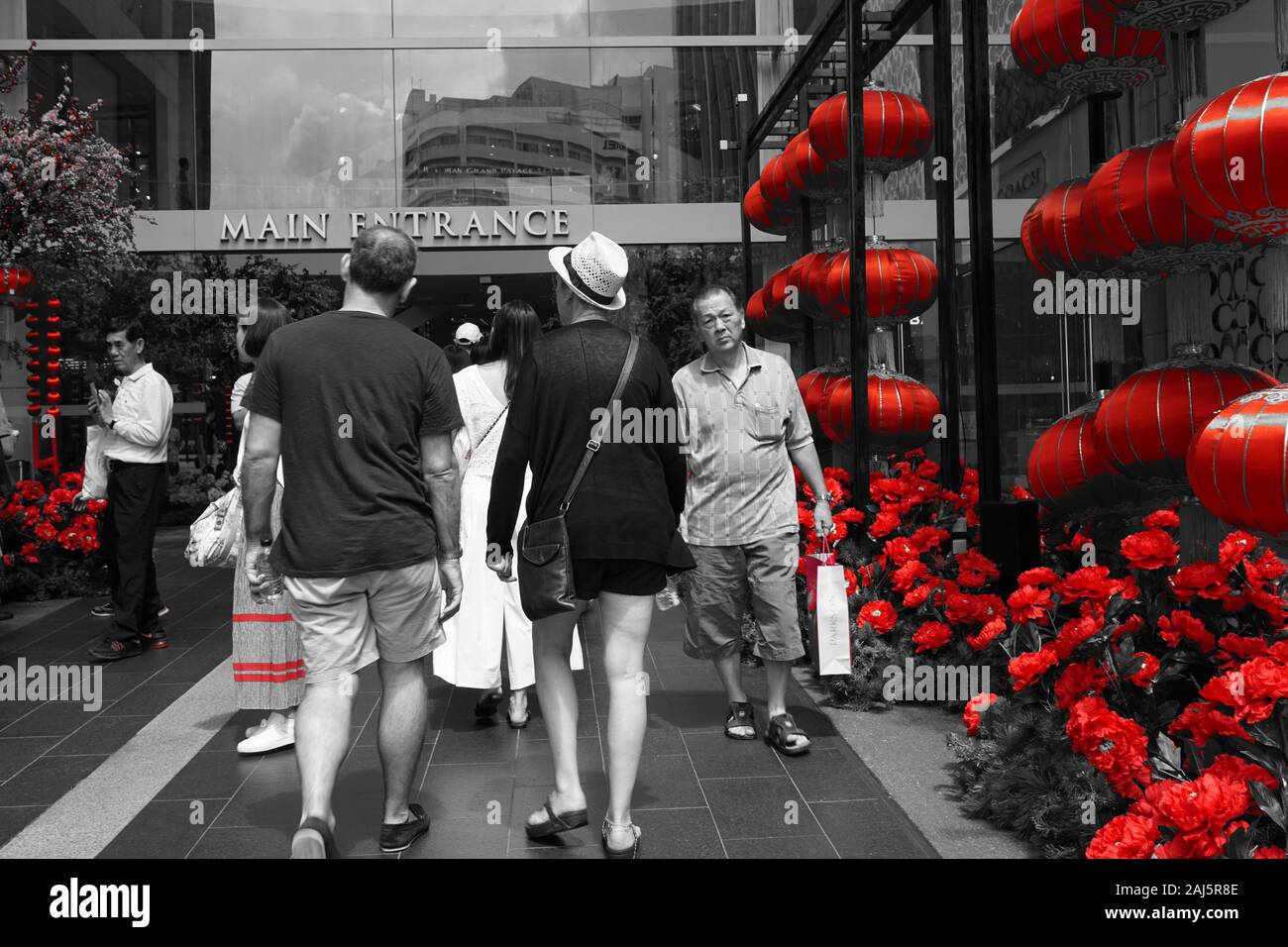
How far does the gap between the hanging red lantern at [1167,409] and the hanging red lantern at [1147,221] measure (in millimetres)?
345

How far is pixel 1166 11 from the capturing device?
387cm

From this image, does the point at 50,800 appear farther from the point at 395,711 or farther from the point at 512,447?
the point at 512,447

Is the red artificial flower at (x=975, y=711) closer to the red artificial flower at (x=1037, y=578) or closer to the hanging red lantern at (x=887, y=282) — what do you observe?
the red artificial flower at (x=1037, y=578)

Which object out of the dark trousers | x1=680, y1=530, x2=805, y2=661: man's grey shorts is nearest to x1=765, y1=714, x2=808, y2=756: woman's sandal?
x1=680, y1=530, x2=805, y2=661: man's grey shorts

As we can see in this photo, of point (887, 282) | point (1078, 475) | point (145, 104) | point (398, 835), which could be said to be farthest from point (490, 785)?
point (145, 104)

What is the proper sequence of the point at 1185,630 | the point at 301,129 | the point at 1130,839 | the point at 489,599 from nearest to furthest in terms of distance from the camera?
the point at 1130,839 < the point at 1185,630 < the point at 489,599 < the point at 301,129

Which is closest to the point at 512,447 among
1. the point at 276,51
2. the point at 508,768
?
the point at 508,768

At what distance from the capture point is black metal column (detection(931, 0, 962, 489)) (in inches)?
258

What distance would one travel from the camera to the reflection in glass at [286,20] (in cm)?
1502

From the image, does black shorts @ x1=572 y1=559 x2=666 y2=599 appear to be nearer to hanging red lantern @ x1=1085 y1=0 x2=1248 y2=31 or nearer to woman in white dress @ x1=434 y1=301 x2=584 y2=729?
woman in white dress @ x1=434 y1=301 x2=584 y2=729

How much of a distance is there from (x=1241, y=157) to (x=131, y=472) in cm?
611

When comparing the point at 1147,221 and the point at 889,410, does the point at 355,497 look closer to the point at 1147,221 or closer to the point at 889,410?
the point at 1147,221
